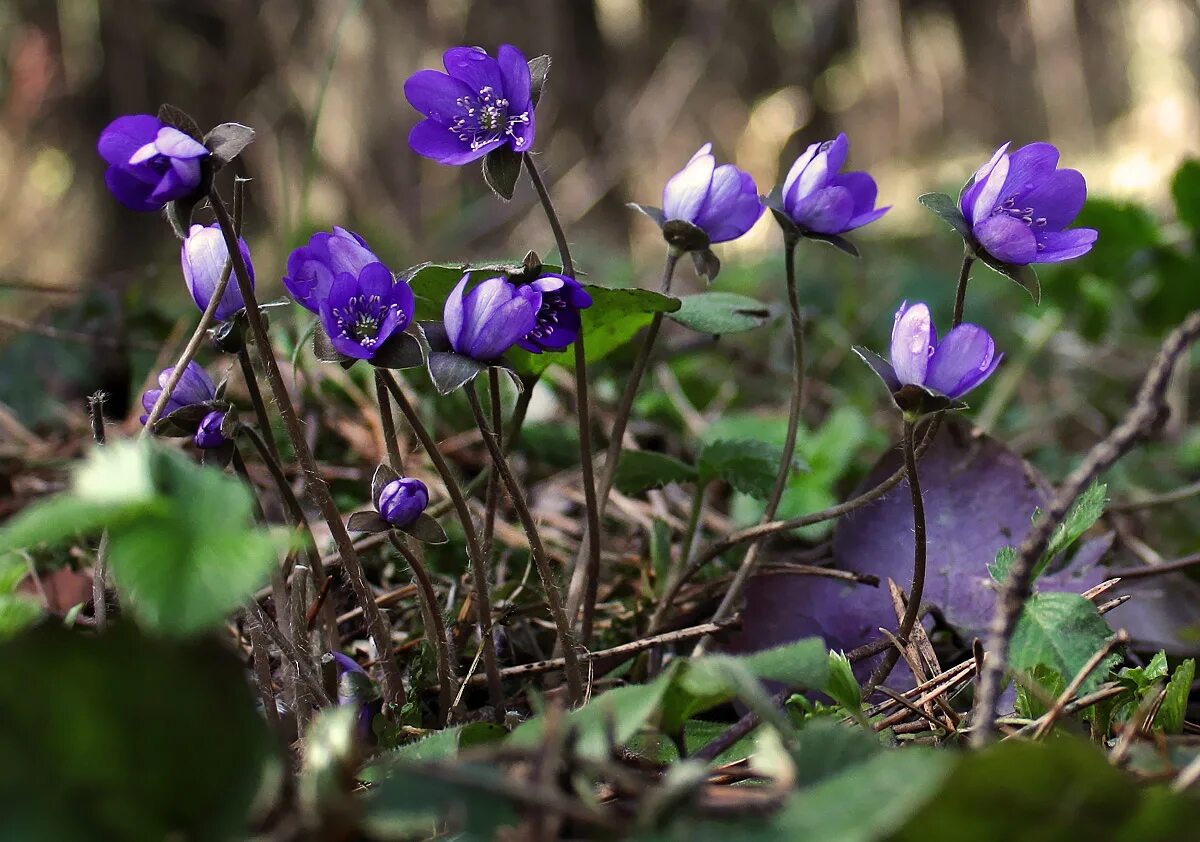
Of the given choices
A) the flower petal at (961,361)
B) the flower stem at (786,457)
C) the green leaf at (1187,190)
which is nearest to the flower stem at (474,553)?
the flower stem at (786,457)

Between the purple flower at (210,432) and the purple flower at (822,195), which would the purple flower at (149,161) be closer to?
the purple flower at (210,432)

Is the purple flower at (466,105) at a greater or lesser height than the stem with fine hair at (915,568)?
greater

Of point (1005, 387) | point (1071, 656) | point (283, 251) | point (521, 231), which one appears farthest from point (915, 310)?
point (521, 231)

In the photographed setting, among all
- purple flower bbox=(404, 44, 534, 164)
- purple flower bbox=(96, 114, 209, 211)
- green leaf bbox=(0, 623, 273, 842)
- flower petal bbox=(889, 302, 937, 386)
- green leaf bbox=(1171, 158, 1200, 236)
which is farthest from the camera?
green leaf bbox=(1171, 158, 1200, 236)

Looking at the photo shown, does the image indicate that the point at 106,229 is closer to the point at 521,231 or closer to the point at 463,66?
the point at 521,231

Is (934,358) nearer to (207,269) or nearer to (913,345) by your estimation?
(913,345)

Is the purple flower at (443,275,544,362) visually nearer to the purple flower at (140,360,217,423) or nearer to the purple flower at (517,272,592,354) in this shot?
the purple flower at (517,272,592,354)

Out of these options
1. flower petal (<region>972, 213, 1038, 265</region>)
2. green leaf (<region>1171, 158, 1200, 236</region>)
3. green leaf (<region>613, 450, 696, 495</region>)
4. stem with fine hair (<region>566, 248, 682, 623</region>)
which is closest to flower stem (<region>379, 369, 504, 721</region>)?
stem with fine hair (<region>566, 248, 682, 623</region>)
